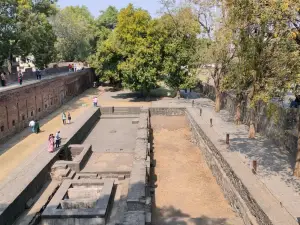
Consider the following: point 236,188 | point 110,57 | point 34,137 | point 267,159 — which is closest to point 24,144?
point 34,137

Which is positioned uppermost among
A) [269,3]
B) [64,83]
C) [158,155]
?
[269,3]

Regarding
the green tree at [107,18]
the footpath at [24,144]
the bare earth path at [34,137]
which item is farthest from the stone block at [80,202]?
the green tree at [107,18]

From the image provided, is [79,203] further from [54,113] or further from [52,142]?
[54,113]

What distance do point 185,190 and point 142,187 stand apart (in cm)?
292

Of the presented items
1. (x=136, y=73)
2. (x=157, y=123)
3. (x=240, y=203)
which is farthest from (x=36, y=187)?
(x=136, y=73)

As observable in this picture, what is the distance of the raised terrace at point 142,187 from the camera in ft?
31.1

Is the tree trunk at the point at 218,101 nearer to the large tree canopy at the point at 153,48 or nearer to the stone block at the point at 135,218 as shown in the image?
the large tree canopy at the point at 153,48

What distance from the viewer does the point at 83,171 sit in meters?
13.3

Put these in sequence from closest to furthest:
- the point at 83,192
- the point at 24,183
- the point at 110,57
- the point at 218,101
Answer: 1. the point at 24,183
2. the point at 83,192
3. the point at 218,101
4. the point at 110,57

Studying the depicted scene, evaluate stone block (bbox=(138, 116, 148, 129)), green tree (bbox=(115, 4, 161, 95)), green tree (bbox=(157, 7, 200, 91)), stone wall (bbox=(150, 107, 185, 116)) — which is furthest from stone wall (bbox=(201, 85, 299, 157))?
green tree (bbox=(115, 4, 161, 95))

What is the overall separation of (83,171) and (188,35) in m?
19.0

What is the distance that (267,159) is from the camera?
1282 centimetres

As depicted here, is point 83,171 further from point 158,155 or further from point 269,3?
point 269,3

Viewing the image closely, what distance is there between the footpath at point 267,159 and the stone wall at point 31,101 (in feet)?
38.1
